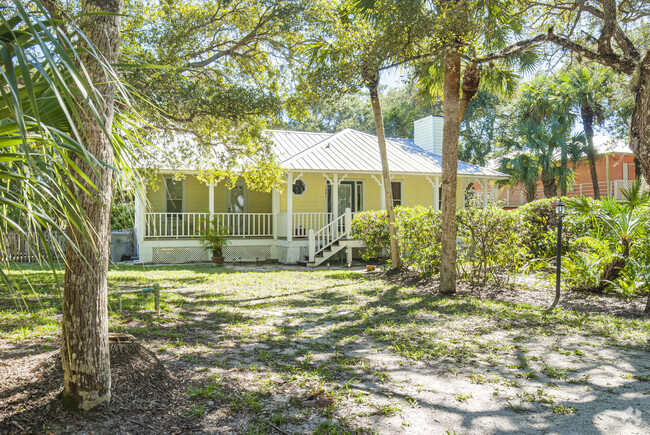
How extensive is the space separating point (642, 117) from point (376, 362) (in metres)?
5.43

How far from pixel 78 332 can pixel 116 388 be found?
2.07ft

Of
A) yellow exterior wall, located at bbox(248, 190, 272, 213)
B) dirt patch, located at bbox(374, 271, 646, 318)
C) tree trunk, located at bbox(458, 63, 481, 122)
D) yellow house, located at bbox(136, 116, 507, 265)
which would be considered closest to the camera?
dirt patch, located at bbox(374, 271, 646, 318)

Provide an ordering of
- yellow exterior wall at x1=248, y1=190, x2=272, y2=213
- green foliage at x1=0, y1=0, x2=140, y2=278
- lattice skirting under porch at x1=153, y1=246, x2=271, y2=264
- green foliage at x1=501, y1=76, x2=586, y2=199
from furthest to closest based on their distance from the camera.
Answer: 1. green foliage at x1=501, y1=76, x2=586, y2=199
2. yellow exterior wall at x1=248, y1=190, x2=272, y2=213
3. lattice skirting under porch at x1=153, y1=246, x2=271, y2=264
4. green foliage at x1=0, y1=0, x2=140, y2=278

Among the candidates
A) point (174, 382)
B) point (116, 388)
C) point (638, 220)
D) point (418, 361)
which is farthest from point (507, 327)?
point (116, 388)

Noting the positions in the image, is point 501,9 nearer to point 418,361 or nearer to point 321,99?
point 321,99

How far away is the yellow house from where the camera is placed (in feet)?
53.2

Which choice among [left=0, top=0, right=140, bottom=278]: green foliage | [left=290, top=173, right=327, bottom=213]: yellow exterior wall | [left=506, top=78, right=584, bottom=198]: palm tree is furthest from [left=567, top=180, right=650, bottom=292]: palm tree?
[left=506, top=78, right=584, bottom=198]: palm tree

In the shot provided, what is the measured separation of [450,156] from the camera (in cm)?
893

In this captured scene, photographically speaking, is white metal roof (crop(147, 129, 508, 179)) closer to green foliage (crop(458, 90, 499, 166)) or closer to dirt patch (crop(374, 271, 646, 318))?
dirt patch (crop(374, 271, 646, 318))

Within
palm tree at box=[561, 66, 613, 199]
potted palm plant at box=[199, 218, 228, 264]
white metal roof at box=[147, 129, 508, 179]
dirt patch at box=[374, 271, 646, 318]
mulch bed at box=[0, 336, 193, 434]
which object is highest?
palm tree at box=[561, 66, 613, 199]

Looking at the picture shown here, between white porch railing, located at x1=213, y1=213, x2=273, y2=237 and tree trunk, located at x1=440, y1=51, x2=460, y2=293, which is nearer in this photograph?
tree trunk, located at x1=440, y1=51, x2=460, y2=293

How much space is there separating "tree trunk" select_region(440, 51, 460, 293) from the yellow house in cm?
704

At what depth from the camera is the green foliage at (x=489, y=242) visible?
9695 mm

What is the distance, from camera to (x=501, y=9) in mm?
8305
